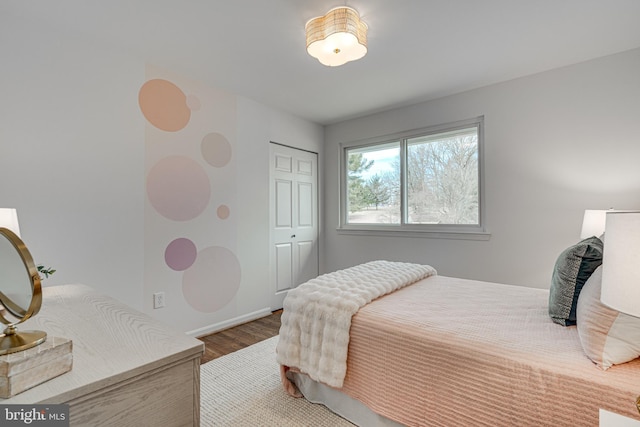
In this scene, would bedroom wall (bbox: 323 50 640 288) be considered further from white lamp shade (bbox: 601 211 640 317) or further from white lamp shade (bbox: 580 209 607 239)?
white lamp shade (bbox: 601 211 640 317)

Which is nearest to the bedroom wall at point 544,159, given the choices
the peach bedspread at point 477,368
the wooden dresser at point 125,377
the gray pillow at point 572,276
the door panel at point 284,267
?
the peach bedspread at point 477,368

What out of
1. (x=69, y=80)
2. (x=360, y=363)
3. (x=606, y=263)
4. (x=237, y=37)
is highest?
(x=237, y=37)

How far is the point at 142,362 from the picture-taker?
2.52 ft

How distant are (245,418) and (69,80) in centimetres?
253

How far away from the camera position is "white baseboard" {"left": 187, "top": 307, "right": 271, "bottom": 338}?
2896 mm

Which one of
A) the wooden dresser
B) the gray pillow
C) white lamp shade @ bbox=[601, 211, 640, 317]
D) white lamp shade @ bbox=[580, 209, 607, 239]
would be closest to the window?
white lamp shade @ bbox=[580, 209, 607, 239]

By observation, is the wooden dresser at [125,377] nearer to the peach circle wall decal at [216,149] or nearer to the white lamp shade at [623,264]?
the white lamp shade at [623,264]

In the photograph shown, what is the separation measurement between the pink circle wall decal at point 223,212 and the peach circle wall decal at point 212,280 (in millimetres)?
316

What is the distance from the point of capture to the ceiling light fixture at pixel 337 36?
179 centimetres

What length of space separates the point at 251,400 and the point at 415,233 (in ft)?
7.92

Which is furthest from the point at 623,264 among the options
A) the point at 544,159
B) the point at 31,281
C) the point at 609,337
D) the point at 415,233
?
the point at 415,233

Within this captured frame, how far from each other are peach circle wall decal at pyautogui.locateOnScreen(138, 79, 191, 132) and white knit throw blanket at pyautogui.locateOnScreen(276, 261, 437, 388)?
192 cm

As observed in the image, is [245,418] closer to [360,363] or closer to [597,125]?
[360,363]

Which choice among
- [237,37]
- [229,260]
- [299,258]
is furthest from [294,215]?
[237,37]
